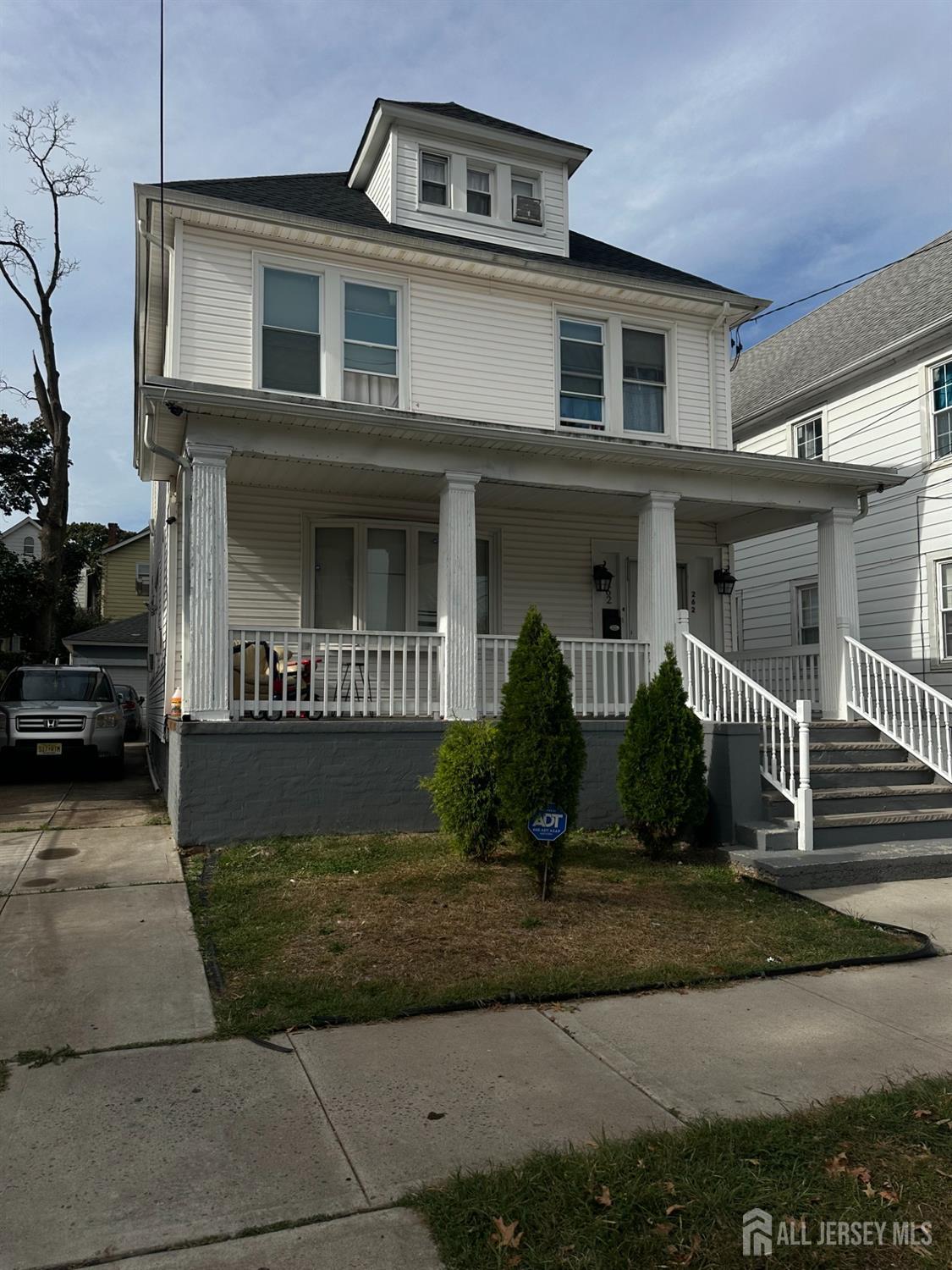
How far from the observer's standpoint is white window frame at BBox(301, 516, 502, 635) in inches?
448

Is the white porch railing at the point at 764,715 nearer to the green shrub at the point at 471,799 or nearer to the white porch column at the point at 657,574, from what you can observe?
the white porch column at the point at 657,574

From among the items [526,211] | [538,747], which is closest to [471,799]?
[538,747]

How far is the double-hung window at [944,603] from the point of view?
12.9 m

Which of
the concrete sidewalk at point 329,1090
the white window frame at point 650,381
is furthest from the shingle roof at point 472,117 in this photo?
the concrete sidewalk at point 329,1090

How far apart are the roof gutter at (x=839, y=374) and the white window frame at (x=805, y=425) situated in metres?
0.31

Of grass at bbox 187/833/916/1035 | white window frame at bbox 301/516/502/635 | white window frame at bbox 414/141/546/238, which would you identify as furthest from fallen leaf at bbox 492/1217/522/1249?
white window frame at bbox 414/141/546/238

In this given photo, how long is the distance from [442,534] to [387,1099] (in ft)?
21.9

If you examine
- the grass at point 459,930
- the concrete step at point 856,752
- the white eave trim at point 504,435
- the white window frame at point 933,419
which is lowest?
the grass at point 459,930

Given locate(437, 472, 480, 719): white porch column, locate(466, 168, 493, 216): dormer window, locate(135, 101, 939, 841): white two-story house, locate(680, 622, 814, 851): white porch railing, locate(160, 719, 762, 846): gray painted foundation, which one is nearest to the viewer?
locate(680, 622, 814, 851): white porch railing

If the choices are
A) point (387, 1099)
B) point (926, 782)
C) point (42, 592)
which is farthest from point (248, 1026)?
point (42, 592)

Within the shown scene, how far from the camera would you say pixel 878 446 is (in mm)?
13969

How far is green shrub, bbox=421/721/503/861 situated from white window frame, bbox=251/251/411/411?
4.91 metres

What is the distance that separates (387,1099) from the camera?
3.58 meters

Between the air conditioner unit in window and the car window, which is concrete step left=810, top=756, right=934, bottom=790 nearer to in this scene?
the air conditioner unit in window
